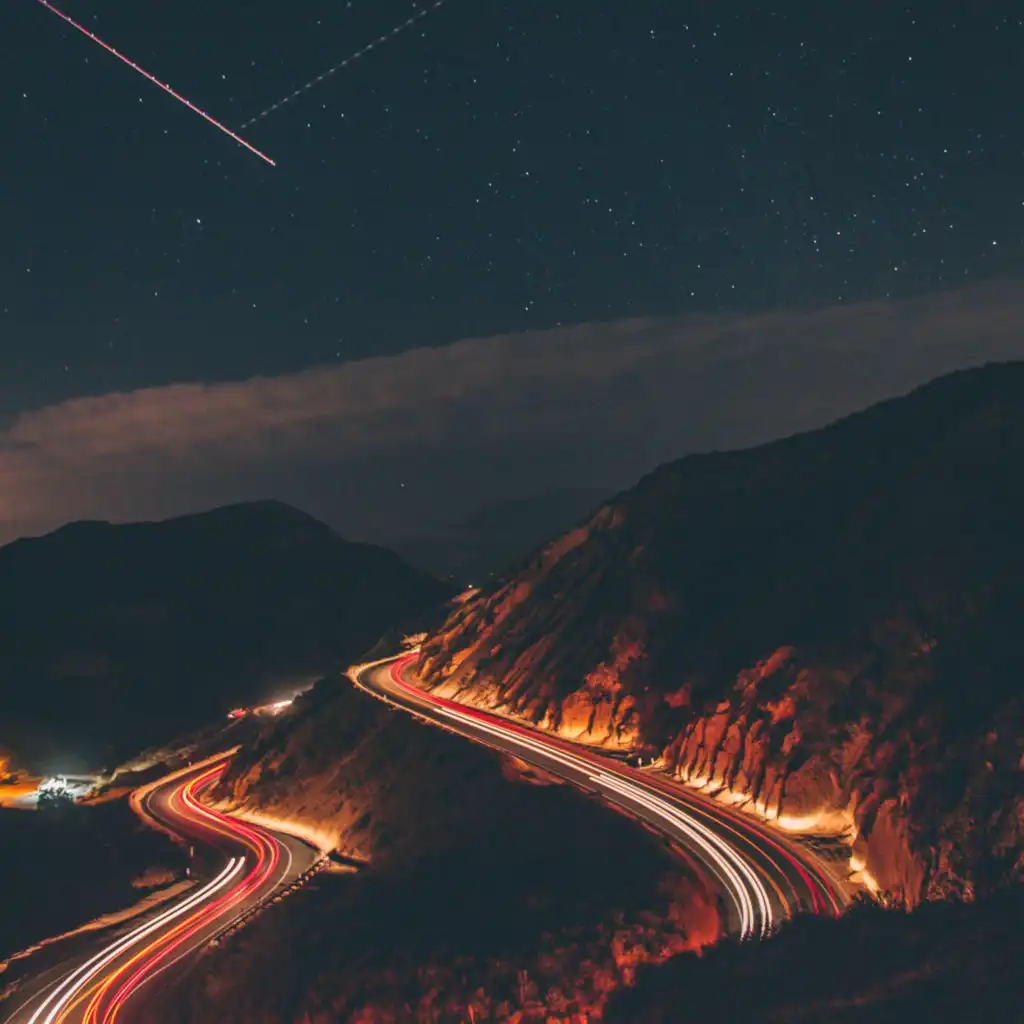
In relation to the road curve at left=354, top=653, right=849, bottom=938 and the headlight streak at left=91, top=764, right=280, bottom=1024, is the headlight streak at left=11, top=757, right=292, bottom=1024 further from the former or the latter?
the road curve at left=354, top=653, right=849, bottom=938

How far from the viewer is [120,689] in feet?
452

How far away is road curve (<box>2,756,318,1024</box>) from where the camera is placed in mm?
34031

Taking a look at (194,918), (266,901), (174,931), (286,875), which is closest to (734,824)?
(266,901)

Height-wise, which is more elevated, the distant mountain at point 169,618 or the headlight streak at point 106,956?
the distant mountain at point 169,618

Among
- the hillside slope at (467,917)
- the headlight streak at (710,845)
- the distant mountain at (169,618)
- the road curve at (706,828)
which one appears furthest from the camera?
the distant mountain at (169,618)

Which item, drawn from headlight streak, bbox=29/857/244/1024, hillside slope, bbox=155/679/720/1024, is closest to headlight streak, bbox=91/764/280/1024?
headlight streak, bbox=29/857/244/1024

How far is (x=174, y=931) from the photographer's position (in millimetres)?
40375

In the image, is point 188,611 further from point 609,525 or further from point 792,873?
point 792,873

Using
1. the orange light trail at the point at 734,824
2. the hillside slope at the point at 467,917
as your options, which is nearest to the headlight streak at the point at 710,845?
the orange light trail at the point at 734,824

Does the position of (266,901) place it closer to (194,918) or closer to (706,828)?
(194,918)

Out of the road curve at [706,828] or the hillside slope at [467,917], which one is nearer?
the hillside slope at [467,917]

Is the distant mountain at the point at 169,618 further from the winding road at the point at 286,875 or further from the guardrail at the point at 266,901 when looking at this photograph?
the guardrail at the point at 266,901

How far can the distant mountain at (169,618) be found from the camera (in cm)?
13175

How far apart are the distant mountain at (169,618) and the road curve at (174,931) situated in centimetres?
6636
